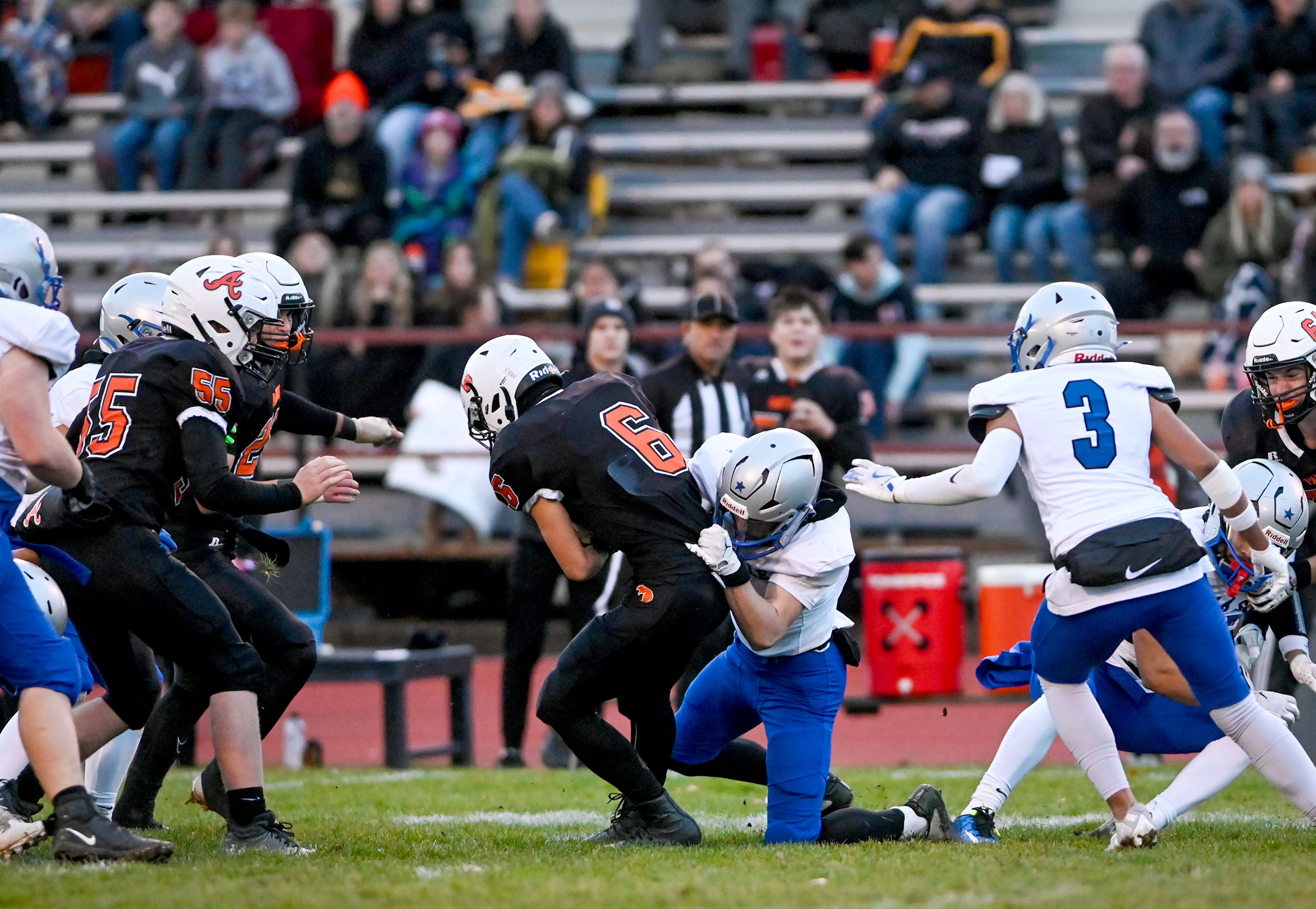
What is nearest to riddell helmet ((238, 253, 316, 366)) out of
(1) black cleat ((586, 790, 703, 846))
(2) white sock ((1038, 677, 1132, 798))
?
(1) black cleat ((586, 790, 703, 846))

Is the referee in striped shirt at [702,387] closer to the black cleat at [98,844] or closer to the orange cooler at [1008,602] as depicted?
the orange cooler at [1008,602]

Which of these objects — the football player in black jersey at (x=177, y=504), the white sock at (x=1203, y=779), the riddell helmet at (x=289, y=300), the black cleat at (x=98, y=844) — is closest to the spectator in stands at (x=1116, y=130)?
the white sock at (x=1203, y=779)

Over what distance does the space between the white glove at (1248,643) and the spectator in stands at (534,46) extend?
9.05 m

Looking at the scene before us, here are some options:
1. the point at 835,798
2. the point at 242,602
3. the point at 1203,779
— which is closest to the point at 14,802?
the point at 242,602

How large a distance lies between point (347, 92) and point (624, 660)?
8.92m

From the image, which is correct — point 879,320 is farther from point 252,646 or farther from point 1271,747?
point 252,646

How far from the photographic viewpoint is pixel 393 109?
1375 cm

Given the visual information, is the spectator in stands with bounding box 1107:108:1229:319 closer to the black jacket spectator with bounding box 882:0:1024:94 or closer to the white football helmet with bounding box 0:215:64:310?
the black jacket spectator with bounding box 882:0:1024:94

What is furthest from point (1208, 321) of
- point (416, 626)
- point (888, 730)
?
point (416, 626)

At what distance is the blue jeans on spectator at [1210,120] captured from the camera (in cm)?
1220

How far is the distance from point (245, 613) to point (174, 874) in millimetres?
995

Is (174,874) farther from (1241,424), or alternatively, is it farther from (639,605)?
(1241,424)

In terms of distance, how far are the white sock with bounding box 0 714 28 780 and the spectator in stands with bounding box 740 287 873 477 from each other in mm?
3699

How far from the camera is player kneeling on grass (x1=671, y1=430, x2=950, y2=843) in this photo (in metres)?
4.99
